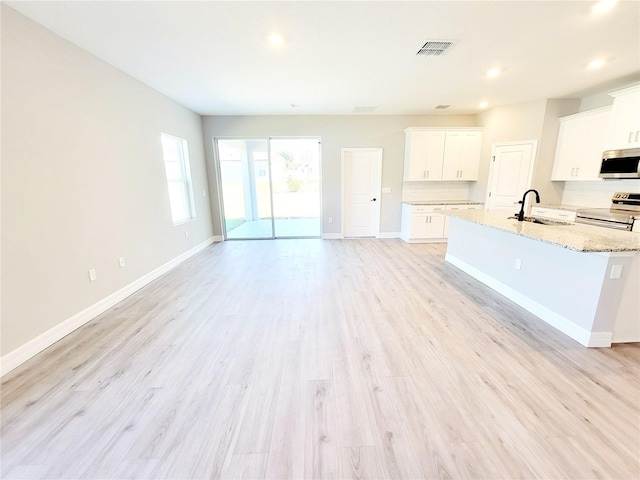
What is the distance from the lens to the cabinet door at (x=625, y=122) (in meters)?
3.38

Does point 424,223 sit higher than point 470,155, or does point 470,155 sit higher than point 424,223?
point 470,155

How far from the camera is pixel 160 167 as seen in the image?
13.3 ft

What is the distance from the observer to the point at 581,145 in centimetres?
419

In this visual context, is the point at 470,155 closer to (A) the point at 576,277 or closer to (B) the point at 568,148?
(B) the point at 568,148

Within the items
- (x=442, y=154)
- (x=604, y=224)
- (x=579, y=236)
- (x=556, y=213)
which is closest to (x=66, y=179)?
(x=579, y=236)

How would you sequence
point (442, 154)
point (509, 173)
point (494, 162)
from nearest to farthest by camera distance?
point (509, 173)
point (494, 162)
point (442, 154)

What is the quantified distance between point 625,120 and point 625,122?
0.03 m

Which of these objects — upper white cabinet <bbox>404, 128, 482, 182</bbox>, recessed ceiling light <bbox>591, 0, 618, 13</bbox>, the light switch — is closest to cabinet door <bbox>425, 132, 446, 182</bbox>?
upper white cabinet <bbox>404, 128, 482, 182</bbox>

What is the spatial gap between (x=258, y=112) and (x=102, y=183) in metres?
3.32

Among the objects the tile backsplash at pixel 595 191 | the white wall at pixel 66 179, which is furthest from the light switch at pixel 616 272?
the white wall at pixel 66 179

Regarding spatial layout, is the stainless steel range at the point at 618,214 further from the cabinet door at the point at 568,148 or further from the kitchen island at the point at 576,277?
the kitchen island at the point at 576,277

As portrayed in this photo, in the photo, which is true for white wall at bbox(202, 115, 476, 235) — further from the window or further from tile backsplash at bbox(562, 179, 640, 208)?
tile backsplash at bbox(562, 179, 640, 208)

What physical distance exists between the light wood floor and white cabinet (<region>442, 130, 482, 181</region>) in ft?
12.1

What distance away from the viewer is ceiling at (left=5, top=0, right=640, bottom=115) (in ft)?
6.92
